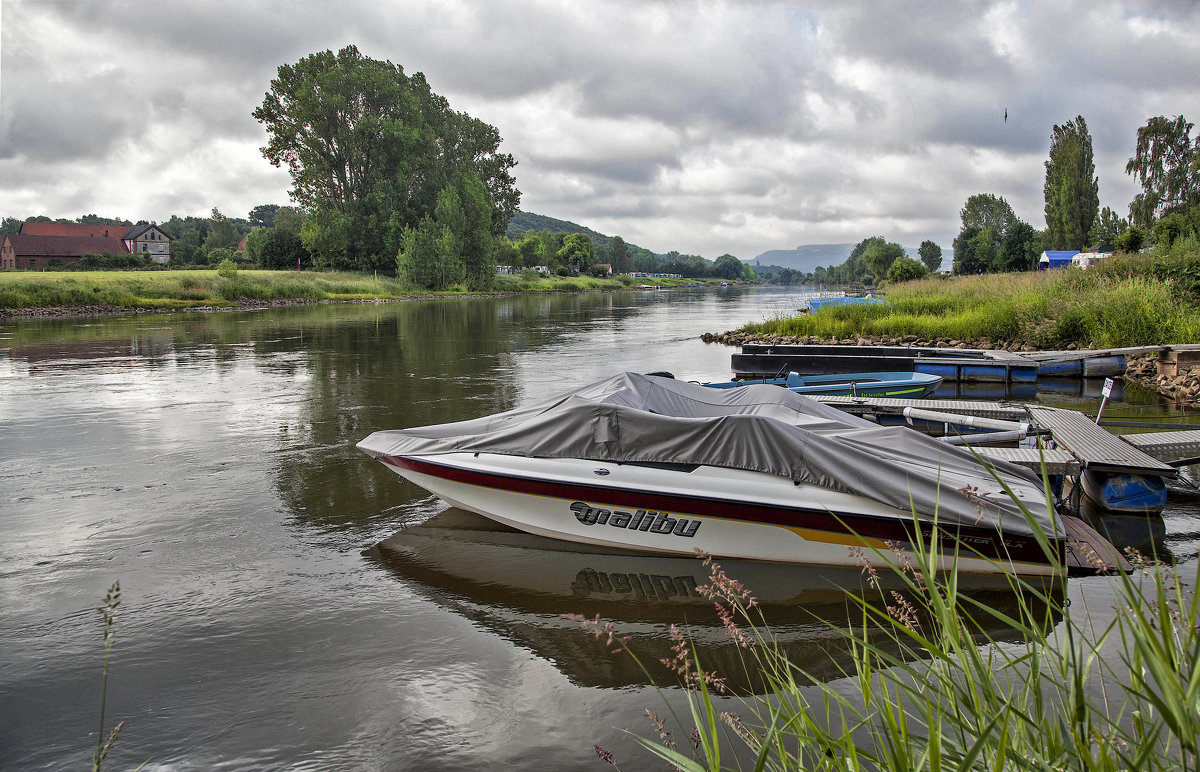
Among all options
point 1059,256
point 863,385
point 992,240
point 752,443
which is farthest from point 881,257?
point 752,443

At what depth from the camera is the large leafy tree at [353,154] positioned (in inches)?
2411

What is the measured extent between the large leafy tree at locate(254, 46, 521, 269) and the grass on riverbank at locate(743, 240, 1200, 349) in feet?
157

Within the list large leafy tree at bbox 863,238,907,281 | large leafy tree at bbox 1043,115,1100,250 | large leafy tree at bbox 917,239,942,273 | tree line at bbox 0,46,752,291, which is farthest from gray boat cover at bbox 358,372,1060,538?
large leafy tree at bbox 917,239,942,273

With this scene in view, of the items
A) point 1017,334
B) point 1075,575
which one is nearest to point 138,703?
point 1075,575

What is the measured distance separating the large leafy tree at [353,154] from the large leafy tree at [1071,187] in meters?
57.1

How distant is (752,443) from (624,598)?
164 centimetres

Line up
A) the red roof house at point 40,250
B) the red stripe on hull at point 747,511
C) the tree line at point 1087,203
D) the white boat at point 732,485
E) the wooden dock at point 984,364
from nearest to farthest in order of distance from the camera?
the red stripe on hull at point 747,511
the white boat at point 732,485
the wooden dock at point 984,364
the tree line at point 1087,203
the red roof house at point 40,250

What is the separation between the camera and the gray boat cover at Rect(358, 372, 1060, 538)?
217 inches

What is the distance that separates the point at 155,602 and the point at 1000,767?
19.5 ft

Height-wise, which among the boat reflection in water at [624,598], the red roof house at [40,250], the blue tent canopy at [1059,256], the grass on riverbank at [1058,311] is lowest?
the boat reflection in water at [624,598]

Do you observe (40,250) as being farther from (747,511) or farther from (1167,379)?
(1167,379)

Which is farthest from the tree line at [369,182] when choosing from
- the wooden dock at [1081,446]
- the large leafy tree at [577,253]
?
the large leafy tree at [577,253]

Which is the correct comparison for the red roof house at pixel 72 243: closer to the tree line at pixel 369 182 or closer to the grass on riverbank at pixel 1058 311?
the tree line at pixel 369 182

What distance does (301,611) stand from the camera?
5379 mm
